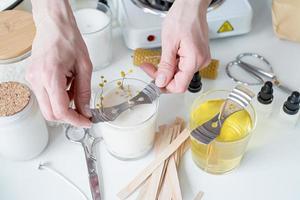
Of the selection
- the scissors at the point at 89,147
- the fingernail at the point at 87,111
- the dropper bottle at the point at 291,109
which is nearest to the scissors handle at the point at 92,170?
the scissors at the point at 89,147

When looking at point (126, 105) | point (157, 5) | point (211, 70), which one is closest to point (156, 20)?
point (157, 5)

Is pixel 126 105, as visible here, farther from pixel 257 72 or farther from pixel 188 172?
pixel 257 72

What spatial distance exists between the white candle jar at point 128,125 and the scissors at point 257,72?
211 mm

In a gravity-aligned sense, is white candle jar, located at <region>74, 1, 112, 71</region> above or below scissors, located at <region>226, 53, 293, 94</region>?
above

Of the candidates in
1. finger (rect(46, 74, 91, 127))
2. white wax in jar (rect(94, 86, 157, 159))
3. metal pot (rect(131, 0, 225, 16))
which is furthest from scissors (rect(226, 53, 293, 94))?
finger (rect(46, 74, 91, 127))

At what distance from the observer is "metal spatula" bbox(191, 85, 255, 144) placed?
2.06 ft

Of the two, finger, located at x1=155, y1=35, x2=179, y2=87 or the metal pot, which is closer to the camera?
finger, located at x1=155, y1=35, x2=179, y2=87

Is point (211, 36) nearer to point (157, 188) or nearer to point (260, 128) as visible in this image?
point (260, 128)

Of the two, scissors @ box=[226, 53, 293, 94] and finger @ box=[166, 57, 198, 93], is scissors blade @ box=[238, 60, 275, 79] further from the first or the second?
finger @ box=[166, 57, 198, 93]

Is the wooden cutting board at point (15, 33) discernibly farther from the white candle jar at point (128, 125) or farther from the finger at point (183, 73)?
the finger at point (183, 73)

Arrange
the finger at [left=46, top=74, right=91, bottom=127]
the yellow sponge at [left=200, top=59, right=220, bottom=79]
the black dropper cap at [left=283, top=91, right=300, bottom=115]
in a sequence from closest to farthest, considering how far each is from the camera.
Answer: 1. the finger at [left=46, top=74, right=91, bottom=127]
2. the black dropper cap at [left=283, top=91, right=300, bottom=115]
3. the yellow sponge at [left=200, top=59, right=220, bottom=79]

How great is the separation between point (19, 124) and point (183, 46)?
276 millimetres

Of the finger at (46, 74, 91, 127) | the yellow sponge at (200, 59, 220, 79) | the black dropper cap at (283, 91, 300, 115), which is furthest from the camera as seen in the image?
the yellow sponge at (200, 59, 220, 79)

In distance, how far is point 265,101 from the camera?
0.74m
